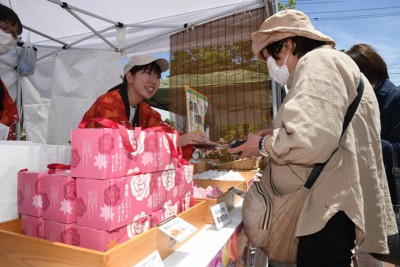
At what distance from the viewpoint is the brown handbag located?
96cm

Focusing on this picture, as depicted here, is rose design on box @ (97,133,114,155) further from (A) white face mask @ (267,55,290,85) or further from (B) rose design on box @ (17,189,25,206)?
(A) white face mask @ (267,55,290,85)

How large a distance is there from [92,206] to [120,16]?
2959 millimetres

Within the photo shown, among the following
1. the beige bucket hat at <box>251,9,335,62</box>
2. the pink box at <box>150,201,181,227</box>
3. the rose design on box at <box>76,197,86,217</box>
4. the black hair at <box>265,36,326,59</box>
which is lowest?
the pink box at <box>150,201,181,227</box>

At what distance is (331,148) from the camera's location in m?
0.82

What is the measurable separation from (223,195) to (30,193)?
2.72ft

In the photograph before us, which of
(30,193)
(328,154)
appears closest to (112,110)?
(30,193)

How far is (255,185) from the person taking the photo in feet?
3.71

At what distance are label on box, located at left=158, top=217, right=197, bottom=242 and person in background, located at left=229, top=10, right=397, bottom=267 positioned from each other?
369mm

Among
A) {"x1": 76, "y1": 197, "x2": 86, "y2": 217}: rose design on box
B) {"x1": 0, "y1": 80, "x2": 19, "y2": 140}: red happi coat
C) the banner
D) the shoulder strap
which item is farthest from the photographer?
{"x1": 0, "y1": 80, "x2": 19, "y2": 140}: red happi coat

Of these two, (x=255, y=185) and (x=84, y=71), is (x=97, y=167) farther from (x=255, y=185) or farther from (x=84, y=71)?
(x=84, y=71)

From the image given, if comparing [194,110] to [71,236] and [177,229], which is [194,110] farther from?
[71,236]

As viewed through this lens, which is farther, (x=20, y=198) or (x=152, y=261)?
(x=20, y=198)

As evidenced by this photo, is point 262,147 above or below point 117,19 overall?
below

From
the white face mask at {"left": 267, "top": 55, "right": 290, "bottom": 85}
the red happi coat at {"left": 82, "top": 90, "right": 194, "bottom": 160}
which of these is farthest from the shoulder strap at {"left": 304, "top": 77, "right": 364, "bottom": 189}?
the red happi coat at {"left": 82, "top": 90, "right": 194, "bottom": 160}
